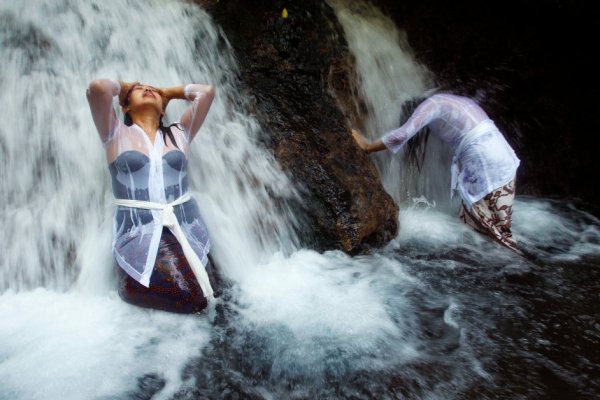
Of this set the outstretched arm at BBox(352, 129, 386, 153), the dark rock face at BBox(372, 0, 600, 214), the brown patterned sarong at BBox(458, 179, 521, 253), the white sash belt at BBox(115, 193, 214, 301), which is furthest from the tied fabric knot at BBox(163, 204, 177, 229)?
the dark rock face at BBox(372, 0, 600, 214)

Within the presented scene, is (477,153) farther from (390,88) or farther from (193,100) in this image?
(193,100)

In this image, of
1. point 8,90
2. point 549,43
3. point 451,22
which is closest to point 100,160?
point 8,90

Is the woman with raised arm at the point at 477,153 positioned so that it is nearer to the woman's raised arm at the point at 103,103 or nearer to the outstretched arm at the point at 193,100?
the outstretched arm at the point at 193,100

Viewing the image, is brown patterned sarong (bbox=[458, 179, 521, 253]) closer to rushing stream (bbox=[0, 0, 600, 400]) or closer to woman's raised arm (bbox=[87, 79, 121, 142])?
rushing stream (bbox=[0, 0, 600, 400])

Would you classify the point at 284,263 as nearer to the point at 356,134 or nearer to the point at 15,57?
the point at 356,134

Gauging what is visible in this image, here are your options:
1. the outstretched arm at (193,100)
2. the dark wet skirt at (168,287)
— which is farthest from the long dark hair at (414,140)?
the dark wet skirt at (168,287)

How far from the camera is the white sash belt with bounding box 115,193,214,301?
3207 millimetres

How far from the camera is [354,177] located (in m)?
4.41

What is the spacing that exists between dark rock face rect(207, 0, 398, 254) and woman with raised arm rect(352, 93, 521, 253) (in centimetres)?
46

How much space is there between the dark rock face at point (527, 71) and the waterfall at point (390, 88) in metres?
0.30

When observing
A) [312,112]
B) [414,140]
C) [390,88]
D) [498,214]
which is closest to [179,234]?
[312,112]

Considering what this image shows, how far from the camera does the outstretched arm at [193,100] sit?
369 centimetres

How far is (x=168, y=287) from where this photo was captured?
310 centimetres

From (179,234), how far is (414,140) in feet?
11.1
